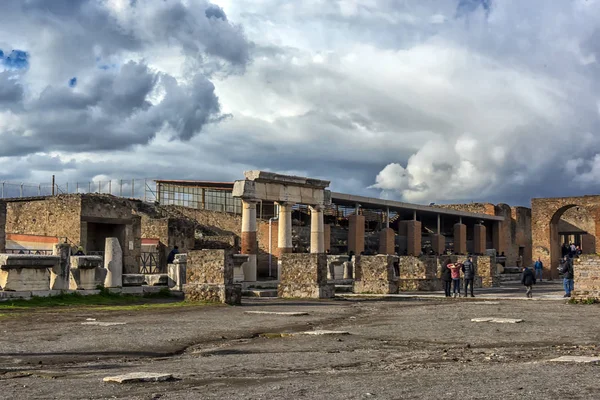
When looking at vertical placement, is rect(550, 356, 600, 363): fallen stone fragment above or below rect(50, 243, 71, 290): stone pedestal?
below

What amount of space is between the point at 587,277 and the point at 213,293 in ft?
32.6

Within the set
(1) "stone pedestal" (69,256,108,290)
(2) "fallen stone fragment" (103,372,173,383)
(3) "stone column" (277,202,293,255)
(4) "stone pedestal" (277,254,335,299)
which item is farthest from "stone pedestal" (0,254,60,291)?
(3) "stone column" (277,202,293,255)

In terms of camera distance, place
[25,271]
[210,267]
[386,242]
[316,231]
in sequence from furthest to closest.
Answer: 1. [386,242]
2. [316,231]
3. [210,267]
4. [25,271]

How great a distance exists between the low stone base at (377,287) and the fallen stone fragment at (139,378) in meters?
18.8

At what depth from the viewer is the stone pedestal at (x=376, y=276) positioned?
82.9ft

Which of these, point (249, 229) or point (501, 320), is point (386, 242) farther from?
point (501, 320)

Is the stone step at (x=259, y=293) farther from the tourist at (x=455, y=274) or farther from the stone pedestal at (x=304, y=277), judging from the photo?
the tourist at (x=455, y=274)

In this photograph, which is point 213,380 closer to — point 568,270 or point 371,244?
point 568,270

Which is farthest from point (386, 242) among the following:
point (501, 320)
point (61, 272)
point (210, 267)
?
point (501, 320)

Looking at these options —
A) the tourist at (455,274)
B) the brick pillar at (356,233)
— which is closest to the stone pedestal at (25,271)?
the tourist at (455,274)

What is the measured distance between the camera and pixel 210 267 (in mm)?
19109

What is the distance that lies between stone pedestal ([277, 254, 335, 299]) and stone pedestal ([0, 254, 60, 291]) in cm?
768

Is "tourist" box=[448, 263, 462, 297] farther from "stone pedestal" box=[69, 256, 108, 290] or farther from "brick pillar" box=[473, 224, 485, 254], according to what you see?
"brick pillar" box=[473, 224, 485, 254]

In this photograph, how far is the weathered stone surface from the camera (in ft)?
62.0
